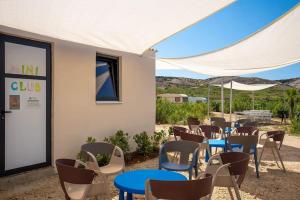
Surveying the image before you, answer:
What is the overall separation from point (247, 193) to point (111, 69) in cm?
424

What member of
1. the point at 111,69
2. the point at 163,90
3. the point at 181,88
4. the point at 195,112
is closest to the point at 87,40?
the point at 111,69

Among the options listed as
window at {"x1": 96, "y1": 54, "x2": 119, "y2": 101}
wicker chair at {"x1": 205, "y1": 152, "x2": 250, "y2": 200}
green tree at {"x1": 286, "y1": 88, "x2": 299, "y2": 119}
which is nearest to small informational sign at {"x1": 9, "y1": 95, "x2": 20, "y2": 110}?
window at {"x1": 96, "y1": 54, "x2": 119, "y2": 101}

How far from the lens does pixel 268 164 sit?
20.4 ft

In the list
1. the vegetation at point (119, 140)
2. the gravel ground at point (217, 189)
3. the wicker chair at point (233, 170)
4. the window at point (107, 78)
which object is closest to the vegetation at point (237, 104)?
the window at point (107, 78)

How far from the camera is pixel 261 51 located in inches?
255

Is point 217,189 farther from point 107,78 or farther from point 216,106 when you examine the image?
point 216,106

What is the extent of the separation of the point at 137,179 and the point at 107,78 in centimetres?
410

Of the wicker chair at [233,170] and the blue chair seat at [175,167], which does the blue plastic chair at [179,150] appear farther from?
the wicker chair at [233,170]

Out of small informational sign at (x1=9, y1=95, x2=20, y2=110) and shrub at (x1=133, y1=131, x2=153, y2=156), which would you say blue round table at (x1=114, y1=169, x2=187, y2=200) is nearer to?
small informational sign at (x1=9, y1=95, x2=20, y2=110)

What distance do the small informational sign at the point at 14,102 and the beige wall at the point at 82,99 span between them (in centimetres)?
65

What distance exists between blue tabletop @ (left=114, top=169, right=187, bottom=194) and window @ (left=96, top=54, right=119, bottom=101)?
349cm

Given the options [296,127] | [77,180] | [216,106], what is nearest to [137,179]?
[77,180]

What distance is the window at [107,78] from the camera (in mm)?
6328

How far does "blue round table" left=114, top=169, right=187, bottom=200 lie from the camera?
102 inches
